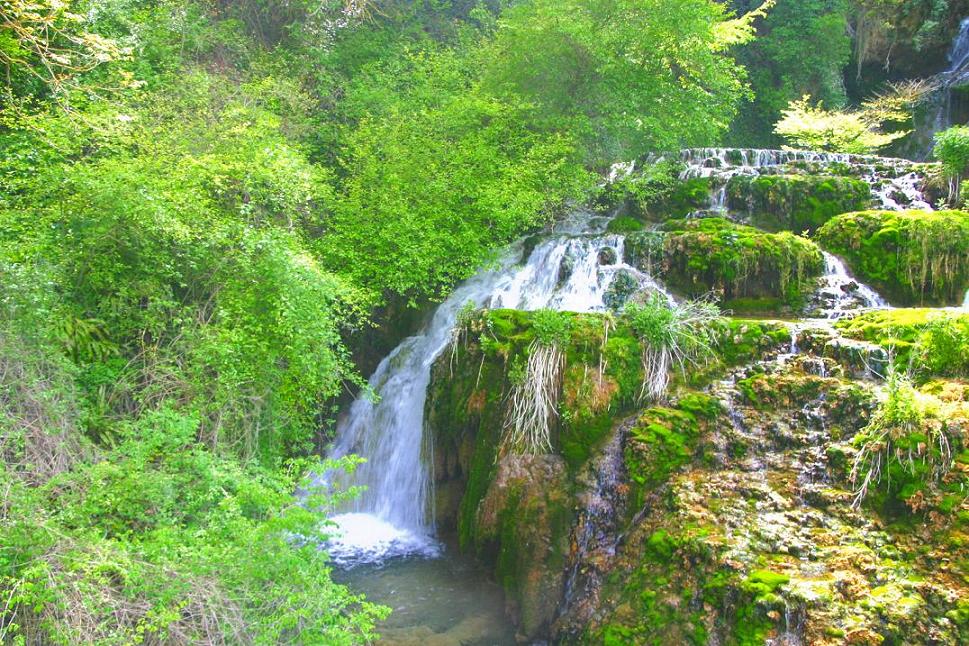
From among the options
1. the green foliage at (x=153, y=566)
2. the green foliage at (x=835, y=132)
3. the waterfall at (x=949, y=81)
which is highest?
the waterfall at (x=949, y=81)

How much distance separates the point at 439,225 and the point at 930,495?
25.4 ft

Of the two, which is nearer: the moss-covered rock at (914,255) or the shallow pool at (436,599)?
the shallow pool at (436,599)

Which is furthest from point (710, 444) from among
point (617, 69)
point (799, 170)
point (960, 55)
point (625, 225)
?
point (960, 55)

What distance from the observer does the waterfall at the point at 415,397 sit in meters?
8.36

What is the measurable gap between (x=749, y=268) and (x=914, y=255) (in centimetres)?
211

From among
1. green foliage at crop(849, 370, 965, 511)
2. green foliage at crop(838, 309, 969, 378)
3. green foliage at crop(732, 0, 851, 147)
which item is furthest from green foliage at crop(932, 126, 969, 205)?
green foliage at crop(732, 0, 851, 147)

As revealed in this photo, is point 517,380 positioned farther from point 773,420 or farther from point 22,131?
point 22,131

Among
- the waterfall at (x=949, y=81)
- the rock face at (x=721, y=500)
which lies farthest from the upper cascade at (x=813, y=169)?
the waterfall at (x=949, y=81)

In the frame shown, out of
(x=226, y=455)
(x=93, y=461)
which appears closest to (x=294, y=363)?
(x=226, y=455)

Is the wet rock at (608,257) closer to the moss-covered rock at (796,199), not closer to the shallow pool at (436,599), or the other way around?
the moss-covered rock at (796,199)

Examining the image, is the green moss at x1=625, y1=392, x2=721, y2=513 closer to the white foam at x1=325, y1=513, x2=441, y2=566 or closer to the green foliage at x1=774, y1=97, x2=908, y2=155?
the white foam at x1=325, y1=513, x2=441, y2=566

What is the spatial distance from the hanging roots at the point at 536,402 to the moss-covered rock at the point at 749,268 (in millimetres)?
3305

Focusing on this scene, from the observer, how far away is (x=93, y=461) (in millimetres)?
5227

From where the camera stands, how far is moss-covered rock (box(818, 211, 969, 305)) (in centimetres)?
846
